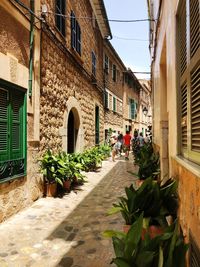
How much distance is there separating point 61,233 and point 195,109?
2.80 m

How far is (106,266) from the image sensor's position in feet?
10.1

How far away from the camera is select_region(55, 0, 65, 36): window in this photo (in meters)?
7.39

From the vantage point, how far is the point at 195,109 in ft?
7.17

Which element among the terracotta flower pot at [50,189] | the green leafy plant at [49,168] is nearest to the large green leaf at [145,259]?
the green leafy plant at [49,168]

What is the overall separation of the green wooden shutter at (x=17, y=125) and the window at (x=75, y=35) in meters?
4.22

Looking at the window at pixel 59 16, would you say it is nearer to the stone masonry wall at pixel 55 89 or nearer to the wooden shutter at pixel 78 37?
the stone masonry wall at pixel 55 89

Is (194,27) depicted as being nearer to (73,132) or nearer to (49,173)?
(49,173)

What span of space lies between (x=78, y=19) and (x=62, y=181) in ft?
19.7

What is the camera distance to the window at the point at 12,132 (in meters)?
4.59

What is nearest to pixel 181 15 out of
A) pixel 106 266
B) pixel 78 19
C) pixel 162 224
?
pixel 162 224

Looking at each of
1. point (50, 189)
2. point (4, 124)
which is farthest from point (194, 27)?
point (50, 189)

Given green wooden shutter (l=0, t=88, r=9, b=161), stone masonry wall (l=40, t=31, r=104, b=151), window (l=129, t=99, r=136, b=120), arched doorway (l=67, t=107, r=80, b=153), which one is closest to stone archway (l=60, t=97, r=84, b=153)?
arched doorway (l=67, t=107, r=80, b=153)

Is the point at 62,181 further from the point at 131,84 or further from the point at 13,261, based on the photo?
the point at 131,84

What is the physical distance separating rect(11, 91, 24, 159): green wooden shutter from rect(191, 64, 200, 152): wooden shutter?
134 inches
